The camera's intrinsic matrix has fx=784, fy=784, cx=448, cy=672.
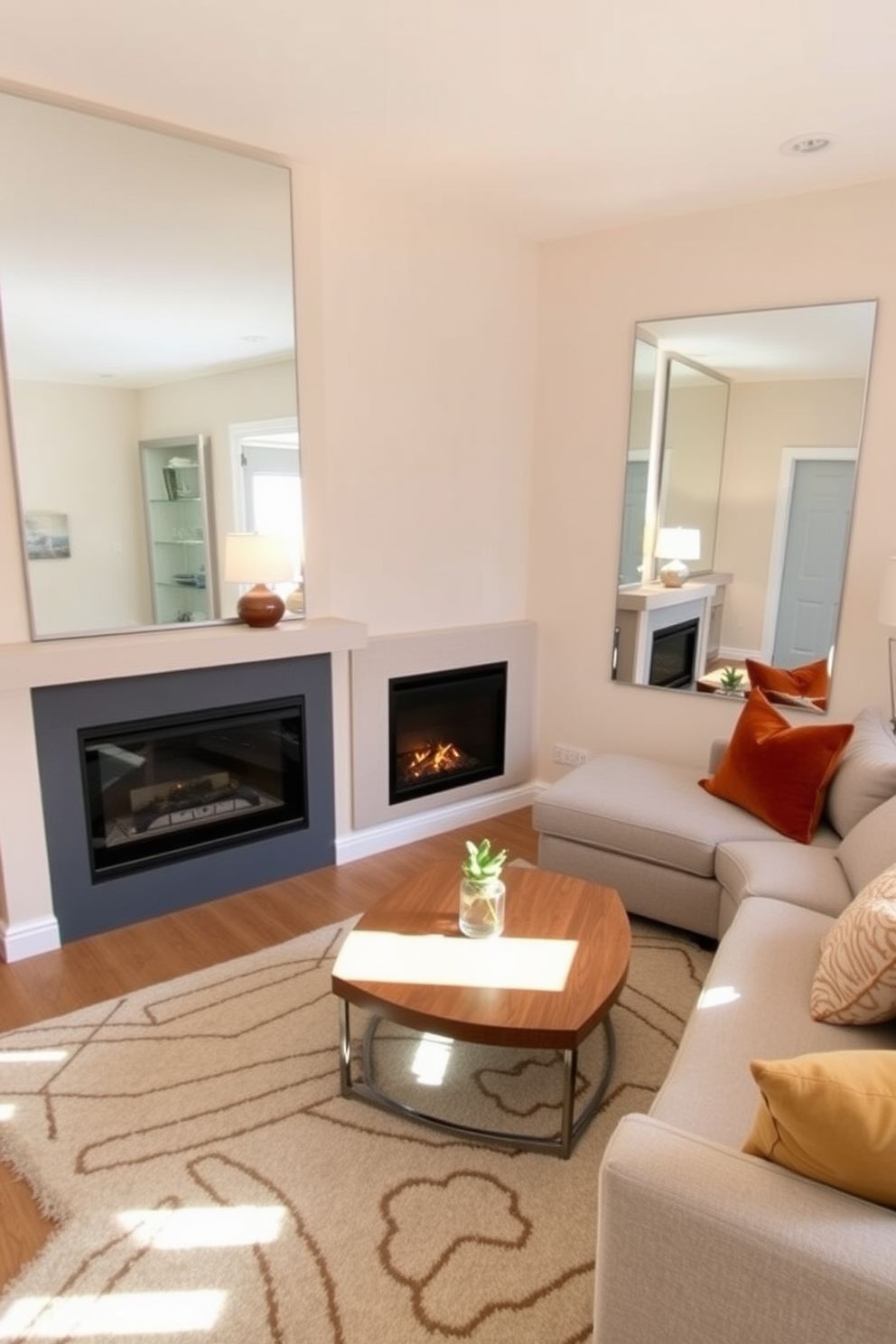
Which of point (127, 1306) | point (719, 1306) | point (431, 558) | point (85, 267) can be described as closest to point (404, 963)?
point (127, 1306)

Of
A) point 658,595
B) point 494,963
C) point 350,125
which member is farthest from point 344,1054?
point 350,125

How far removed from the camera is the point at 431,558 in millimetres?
3660

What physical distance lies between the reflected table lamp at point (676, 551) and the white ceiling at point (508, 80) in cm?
135

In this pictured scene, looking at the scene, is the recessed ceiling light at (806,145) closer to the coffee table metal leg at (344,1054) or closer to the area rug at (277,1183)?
the area rug at (277,1183)

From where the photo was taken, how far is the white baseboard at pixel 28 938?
267 cm

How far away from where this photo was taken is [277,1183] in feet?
5.91

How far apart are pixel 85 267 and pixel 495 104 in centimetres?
140

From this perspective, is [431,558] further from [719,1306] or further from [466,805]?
[719,1306]

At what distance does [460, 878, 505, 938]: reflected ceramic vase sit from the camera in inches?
81.9

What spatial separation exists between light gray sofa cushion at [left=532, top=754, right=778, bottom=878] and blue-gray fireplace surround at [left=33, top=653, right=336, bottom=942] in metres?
1.00

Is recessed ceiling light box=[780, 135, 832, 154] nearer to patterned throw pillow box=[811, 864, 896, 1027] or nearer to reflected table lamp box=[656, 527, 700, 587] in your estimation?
reflected table lamp box=[656, 527, 700, 587]

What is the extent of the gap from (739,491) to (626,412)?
0.67 metres

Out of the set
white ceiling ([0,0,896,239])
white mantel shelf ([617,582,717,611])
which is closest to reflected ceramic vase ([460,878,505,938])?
white mantel shelf ([617,582,717,611])

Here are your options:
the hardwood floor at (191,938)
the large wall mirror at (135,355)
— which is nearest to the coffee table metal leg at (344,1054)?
the hardwood floor at (191,938)
